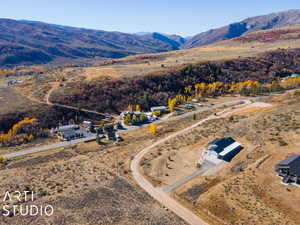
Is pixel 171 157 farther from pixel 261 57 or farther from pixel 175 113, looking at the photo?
pixel 261 57

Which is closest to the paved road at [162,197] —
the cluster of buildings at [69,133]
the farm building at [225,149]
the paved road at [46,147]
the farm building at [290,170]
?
the farm building at [225,149]

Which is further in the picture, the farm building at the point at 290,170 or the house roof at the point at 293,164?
the house roof at the point at 293,164

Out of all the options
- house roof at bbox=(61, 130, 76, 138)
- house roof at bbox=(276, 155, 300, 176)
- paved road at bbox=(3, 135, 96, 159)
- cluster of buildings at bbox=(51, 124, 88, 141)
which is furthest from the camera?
house roof at bbox=(61, 130, 76, 138)

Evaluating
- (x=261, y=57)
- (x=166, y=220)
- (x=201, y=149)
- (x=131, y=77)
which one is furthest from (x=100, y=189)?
(x=261, y=57)

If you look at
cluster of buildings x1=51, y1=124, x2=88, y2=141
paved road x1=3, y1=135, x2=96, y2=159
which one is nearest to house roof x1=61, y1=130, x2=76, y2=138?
cluster of buildings x1=51, y1=124, x2=88, y2=141

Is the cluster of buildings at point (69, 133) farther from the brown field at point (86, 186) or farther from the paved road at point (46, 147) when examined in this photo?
the brown field at point (86, 186)

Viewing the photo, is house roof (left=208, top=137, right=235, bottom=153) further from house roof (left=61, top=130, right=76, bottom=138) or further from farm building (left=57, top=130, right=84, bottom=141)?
house roof (left=61, top=130, right=76, bottom=138)
